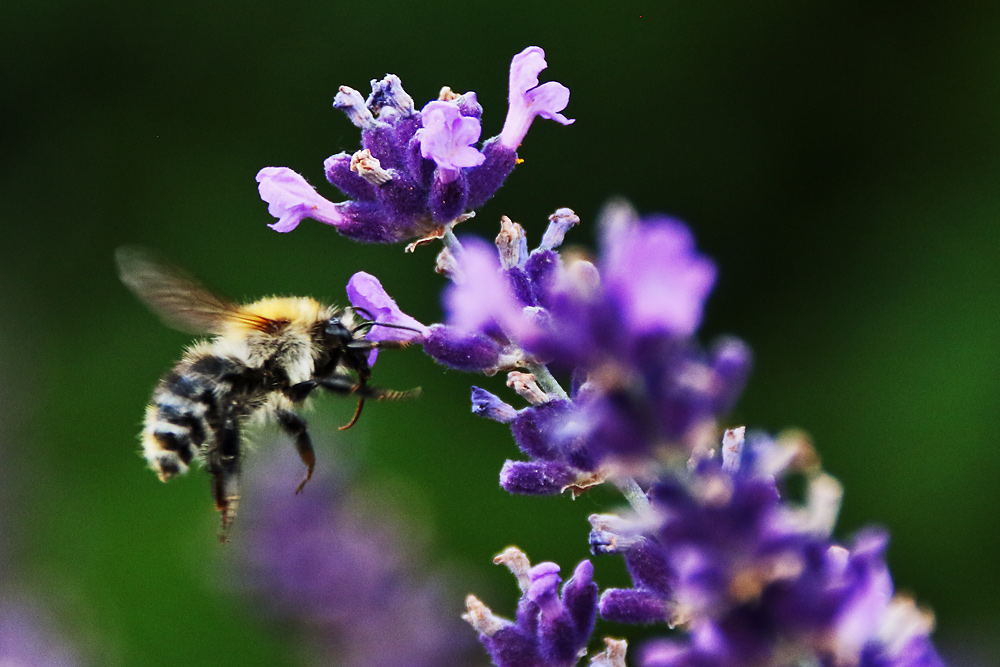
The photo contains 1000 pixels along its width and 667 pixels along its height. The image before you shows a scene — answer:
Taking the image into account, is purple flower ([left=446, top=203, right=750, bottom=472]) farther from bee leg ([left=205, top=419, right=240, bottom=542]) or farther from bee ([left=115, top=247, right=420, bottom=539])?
bee leg ([left=205, top=419, right=240, bottom=542])

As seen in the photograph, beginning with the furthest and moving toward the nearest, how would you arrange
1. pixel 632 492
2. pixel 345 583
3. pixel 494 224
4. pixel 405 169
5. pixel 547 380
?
pixel 494 224, pixel 345 583, pixel 405 169, pixel 547 380, pixel 632 492

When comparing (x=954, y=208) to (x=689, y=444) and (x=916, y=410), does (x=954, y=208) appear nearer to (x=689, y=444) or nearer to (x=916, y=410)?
(x=916, y=410)

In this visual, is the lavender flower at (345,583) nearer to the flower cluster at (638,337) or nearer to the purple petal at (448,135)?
the purple petal at (448,135)

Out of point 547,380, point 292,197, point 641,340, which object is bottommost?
point 641,340

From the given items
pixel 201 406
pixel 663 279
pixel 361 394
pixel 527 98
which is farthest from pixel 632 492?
pixel 201 406

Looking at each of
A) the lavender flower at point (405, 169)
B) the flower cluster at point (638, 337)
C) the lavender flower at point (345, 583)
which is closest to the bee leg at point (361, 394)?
the lavender flower at point (405, 169)

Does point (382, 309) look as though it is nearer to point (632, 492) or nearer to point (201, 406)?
point (632, 492)

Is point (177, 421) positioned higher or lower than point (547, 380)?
higher
